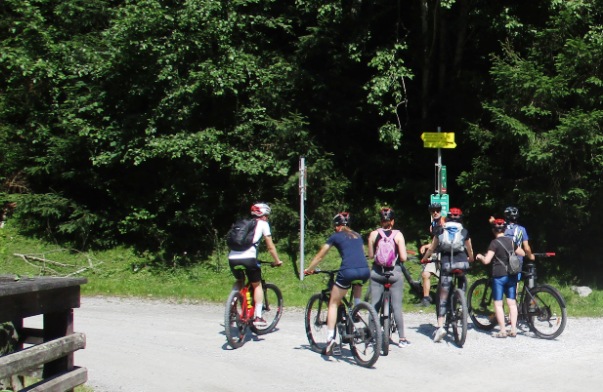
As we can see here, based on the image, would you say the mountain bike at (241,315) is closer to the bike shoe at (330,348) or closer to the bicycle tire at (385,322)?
the bike shoe at (330,348)

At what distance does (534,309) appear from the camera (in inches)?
388

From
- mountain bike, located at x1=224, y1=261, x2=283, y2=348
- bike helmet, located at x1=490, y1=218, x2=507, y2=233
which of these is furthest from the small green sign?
mountain bike, located at x1=224, y1=261, x2=283, y2=348

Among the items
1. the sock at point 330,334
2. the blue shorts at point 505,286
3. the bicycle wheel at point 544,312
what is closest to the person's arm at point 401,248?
the sock at point 330,334

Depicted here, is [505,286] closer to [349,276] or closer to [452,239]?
[452,239]

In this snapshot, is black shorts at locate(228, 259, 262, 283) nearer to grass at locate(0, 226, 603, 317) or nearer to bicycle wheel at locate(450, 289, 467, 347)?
bicycle wheel at locate(450, 289, 467, 347)

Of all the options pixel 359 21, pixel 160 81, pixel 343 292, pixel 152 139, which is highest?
pixel 359 21

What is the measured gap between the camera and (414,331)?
1017 cm

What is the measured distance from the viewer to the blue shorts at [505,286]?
9711 mm

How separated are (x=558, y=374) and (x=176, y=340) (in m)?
4.98

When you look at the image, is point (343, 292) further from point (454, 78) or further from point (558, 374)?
point (454, 78)

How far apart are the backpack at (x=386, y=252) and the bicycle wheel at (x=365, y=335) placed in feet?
2.69

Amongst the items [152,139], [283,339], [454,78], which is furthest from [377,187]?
[283,339]

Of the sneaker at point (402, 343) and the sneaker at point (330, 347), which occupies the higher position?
the sneaker at point (330, 347)

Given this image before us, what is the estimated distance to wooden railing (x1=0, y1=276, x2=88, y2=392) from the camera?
15.6 feet
